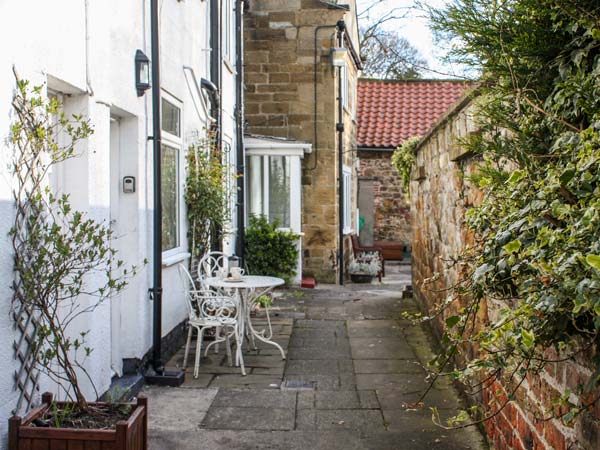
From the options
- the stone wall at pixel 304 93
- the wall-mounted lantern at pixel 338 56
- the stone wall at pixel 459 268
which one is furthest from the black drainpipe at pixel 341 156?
the stone wall at pixel 459 268

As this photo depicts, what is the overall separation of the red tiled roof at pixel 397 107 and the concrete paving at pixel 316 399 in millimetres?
11621

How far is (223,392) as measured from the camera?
5906mm

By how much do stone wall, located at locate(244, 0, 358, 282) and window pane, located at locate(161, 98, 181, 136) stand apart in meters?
6.84

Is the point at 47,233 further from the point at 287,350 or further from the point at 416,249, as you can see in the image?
the point at 416,249

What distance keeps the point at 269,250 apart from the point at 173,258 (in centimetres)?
627

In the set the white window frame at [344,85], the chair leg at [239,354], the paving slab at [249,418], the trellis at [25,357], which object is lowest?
the paving slab at [249,418]

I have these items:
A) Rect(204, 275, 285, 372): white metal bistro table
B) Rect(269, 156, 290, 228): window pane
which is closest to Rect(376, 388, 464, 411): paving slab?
Rect(204, 275, 285, 372): white metal bistro table

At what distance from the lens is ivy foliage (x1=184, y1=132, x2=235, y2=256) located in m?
8.17

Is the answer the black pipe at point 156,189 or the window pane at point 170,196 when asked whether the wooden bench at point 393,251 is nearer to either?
the window pane at point 170,196

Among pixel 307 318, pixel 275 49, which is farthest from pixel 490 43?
pixel 275 49

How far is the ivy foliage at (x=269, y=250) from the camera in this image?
13.4 m

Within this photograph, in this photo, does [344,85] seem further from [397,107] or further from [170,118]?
[170,118]

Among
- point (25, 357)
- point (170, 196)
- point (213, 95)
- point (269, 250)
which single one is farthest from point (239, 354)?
point (269, 250)

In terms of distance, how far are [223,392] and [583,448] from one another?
11.8ft
